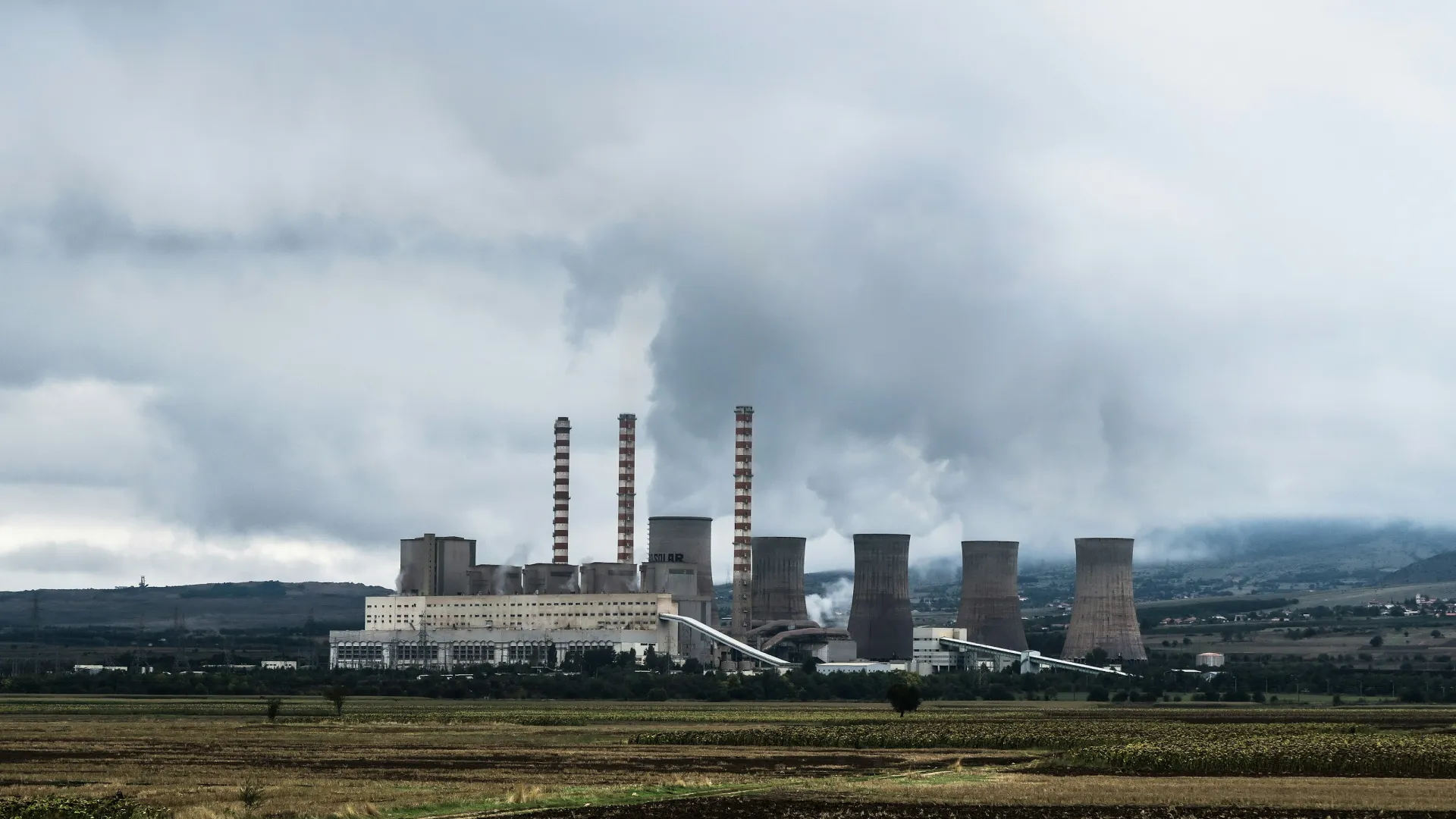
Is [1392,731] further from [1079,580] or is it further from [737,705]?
[1079,580]

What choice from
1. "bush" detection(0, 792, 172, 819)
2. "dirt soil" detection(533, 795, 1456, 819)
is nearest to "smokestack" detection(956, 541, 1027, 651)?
"dirt soil" detection(533, 795, 1456, 819)

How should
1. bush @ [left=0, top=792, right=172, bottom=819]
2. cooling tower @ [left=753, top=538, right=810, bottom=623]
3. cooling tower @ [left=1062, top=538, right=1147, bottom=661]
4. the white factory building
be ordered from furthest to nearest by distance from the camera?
cooling tower @ [left=753, top=538, right=810, bottom=623] → the white factory building → cooling tower @ [left=1062, top=538, right=1147, bottom=661] → bush @ [left=0, top=792, right=172, bottom=819]

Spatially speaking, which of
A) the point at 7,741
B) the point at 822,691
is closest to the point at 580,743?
the point at 7,741

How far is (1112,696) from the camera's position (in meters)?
138

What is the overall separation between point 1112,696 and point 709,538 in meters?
62.4

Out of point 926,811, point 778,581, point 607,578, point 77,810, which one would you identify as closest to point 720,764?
point 926,811

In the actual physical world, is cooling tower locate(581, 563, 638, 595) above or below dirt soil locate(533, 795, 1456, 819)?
above

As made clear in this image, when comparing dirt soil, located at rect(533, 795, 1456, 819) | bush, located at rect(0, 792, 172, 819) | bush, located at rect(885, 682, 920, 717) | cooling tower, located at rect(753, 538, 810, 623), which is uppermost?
cooling tower, located at rect(753, 538, 810, 623)

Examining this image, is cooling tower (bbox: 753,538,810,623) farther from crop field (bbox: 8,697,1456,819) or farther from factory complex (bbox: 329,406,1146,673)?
crop field (bbox: 8,697,1456,819)

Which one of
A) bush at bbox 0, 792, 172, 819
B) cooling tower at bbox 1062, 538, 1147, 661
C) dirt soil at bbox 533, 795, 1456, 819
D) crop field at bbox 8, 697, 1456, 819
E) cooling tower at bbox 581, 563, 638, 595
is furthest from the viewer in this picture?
cooling tower at bbox 581, 563, 638, 595

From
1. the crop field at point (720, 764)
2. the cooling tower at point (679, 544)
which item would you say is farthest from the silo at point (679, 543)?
the crop field at point (720, 764)

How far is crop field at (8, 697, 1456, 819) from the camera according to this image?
1734 inches

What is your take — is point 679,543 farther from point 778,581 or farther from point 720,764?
point 720,764

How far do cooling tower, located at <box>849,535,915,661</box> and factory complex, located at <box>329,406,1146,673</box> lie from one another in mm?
138
